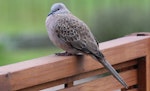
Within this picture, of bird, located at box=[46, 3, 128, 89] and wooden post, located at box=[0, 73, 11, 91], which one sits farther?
bird, located at box=[46, 3, 128, 89]

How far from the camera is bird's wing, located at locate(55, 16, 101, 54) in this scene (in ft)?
10.2

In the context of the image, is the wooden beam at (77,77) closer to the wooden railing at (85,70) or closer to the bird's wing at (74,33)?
the wooden railing at (85,70)

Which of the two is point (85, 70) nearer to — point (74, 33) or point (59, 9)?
point (74, 33)

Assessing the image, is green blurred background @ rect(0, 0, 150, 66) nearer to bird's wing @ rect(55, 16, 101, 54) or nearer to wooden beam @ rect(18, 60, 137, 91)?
bird's wing @ rect(55, 16, 101, 54)

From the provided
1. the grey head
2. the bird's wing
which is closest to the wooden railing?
the bird's wing

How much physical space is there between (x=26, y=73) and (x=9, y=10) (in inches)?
223

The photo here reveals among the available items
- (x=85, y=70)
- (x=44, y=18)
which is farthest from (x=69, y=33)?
(x=44, y=18)

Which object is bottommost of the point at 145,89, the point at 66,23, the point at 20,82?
the point at 145,89

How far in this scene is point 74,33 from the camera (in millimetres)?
3168

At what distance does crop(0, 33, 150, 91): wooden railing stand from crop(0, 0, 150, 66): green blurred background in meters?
4.36

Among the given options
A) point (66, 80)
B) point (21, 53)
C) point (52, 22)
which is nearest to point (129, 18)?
point (21, 53)

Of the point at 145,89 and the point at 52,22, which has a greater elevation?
the point at 52,22

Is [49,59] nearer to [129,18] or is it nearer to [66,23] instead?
[66,23]

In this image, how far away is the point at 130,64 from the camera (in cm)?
315
